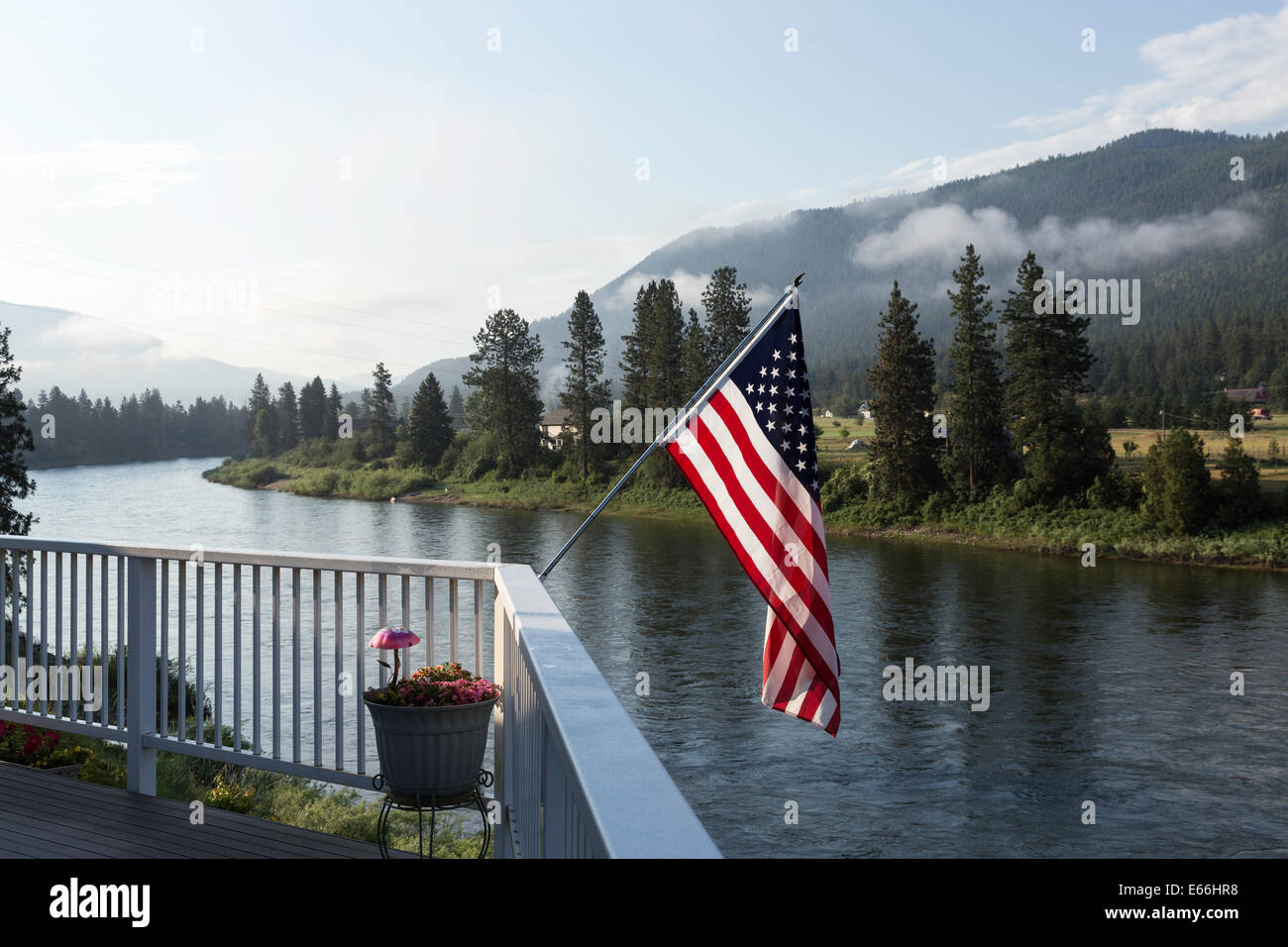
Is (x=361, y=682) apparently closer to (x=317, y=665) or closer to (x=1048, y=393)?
(x=317, y=665)

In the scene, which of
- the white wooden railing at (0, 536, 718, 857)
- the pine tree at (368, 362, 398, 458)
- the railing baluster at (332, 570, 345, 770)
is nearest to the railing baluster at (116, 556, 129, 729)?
the white wooden railing at (0, 536, 718, 857)

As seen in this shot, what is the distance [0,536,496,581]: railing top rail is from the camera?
3619 millimetres

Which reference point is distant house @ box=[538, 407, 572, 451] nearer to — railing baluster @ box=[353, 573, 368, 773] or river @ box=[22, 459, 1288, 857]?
river @ box=[22, 459, 1288, 857]

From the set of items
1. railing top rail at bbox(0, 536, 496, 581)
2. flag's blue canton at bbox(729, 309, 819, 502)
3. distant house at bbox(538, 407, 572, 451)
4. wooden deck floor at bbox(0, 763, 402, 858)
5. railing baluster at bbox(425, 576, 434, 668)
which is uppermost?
distant house at bbox(538, 407, 572, 451)

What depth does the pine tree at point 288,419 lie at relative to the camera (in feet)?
320

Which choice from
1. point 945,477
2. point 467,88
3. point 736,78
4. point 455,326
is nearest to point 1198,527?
point 945,477

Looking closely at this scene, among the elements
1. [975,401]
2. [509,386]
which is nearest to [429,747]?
[975,401]

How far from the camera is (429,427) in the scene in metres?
67.9

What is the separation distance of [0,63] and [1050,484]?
115ft

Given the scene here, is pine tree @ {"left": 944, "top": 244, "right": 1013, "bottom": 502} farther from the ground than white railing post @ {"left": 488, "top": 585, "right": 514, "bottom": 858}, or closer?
farther from the ground

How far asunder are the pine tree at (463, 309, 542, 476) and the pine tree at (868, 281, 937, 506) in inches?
975

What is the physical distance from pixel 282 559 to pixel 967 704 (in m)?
17.6

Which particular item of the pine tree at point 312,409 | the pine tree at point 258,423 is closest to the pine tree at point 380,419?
the pine tree at point 312,409
